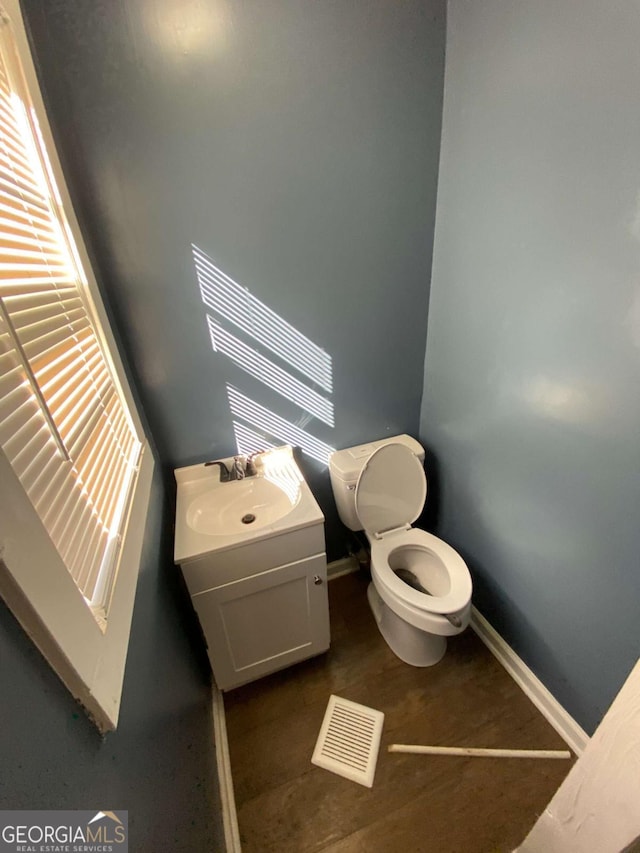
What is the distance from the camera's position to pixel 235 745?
4.25 ft

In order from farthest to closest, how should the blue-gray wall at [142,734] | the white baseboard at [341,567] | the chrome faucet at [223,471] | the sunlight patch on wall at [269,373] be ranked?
the white baseboard at [341,567]
the chrome faucet at [223,471]
the sunlight patch on wall at [269,373]
the blue-gray wall at [142,734]

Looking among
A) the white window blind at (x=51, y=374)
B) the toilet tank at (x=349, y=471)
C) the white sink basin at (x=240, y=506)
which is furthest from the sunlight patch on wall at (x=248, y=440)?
the white window blind at (x=51, y=374)

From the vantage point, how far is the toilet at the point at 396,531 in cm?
145

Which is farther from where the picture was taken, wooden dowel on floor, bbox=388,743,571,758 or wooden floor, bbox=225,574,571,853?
wooden dowel on floor, bbox=388,743,571,758

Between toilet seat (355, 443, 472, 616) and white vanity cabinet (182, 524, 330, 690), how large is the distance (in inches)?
12.3

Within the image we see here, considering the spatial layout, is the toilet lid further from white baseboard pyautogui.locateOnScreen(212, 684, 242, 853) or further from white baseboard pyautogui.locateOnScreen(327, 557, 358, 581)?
white baseboard pyautogui.locateOnScreen(212, 684, 242, 853)

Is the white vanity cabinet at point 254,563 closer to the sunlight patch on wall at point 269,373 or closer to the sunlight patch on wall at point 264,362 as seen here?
the sunlight patch on wall at point 264,362

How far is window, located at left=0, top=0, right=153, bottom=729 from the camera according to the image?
1.52 feet

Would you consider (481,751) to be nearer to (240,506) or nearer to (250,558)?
(250,558)

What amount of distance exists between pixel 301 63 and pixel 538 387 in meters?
1.20

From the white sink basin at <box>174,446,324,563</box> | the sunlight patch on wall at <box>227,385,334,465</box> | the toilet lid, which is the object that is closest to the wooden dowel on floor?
the toilet lid

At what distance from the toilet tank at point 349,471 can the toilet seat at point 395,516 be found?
0.04m

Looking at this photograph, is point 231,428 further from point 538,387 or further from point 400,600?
point 538,387

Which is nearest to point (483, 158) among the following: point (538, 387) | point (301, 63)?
point (301, 63)
